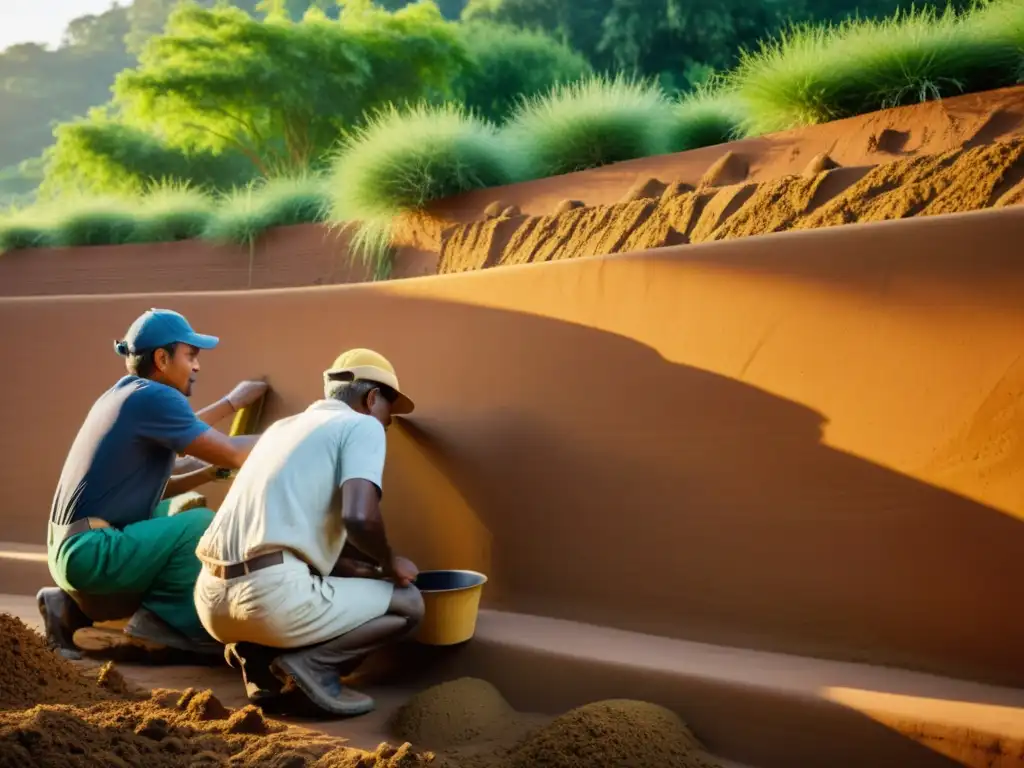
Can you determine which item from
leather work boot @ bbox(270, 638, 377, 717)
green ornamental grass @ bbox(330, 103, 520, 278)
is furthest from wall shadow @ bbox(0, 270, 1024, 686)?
green ornamental grass @ bbox(330, 103, 520, 278)

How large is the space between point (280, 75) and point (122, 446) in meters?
14.0

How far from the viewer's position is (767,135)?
536 centimetres

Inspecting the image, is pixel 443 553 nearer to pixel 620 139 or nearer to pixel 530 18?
pixel 620 139

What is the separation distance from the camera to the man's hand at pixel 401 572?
322 cm

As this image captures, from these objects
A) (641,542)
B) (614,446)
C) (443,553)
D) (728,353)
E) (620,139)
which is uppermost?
(620,139)

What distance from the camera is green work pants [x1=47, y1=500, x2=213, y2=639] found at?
3.63 meters

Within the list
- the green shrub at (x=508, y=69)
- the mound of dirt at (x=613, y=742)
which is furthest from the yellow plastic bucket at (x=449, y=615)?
the green shrub at (x=508, y=69)

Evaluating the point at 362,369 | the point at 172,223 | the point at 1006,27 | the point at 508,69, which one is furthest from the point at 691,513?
the point at 508,69

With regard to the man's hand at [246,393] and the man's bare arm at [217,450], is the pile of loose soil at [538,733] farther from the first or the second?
the man's hand at [246,393]

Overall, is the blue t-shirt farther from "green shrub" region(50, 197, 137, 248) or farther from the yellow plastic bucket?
"green shrub" region(50, 197, 137, 248)

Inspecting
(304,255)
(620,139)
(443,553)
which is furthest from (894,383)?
(304,255)

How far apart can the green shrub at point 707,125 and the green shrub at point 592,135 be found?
0.08 m

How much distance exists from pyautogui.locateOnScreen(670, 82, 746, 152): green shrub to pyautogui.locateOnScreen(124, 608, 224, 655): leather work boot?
4143 millimetres

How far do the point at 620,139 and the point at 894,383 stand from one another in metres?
3.84
